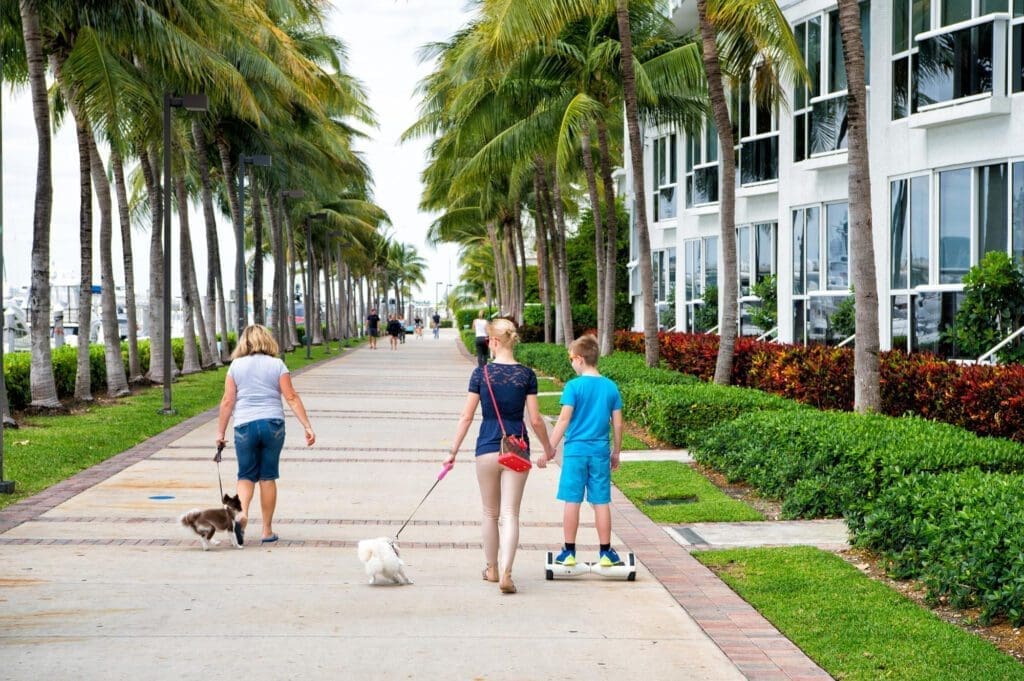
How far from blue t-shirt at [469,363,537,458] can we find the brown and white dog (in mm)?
2209

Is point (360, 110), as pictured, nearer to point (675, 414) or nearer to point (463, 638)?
point (675, 414)

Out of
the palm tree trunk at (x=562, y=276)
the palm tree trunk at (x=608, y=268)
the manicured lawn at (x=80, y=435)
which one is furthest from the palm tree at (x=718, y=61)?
the palm tree trunk at (x=562, y=276)

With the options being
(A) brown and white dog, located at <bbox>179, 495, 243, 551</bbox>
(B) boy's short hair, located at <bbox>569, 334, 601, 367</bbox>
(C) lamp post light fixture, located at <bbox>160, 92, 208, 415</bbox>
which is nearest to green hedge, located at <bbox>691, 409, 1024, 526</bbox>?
(B) boy's short hair, located at <bbox>569, 334, 601, 367</bbox>

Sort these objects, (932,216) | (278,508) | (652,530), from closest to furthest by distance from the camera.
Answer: (652,530)
(278,508)
(932,216)

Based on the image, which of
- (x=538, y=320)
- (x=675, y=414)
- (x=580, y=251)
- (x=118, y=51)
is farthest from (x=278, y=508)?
(x=580, y=251)

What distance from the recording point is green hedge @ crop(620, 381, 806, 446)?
14.1 m

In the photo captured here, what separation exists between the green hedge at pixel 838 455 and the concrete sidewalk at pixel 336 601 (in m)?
1.33

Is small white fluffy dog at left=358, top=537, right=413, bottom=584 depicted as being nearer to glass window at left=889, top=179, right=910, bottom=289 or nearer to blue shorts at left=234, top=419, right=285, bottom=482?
blue shorts at left=234, top=419, right=285, bottom=482

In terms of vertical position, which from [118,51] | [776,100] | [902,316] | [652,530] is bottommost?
[652,530]

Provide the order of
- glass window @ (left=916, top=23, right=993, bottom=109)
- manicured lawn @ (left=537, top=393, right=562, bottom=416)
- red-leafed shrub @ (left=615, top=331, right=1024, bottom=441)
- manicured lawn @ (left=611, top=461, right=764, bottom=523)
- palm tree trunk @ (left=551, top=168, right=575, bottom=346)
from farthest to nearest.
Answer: palm tree trunk @ (left=551, top=168, right=575, bottom=346) < manicured lawn @ (left=537, top=393, right=562, bottom=416) < glass window @ (left=916, top=23, right=993, bottom=109) < red-leafed shrub @ (left=615, top=331, right=1024, bottom=441) < manicured lawn @ (left=611, top=461, right=764, bottom=523)

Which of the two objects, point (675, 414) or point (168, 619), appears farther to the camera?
point (675, 414)

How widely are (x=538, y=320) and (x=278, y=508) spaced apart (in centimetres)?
4287

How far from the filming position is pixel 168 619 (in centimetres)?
676

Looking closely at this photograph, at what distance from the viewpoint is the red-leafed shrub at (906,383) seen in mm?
13078
